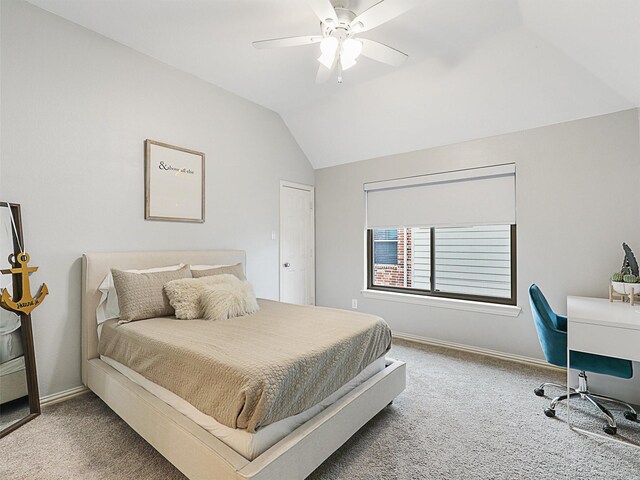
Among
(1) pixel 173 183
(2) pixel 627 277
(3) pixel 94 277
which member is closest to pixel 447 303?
(2) pixel 627 277

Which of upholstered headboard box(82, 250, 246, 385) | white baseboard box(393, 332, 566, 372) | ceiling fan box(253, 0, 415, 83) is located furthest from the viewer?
white baseboard box(393, 332, 566, 372)

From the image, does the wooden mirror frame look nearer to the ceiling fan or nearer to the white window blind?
the ceiling fan

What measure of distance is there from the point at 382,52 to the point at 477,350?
2.99m

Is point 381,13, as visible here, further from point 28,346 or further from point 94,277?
point 28,346

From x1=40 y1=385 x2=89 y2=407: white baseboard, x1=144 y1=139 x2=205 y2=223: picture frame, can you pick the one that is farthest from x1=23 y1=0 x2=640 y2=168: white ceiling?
x1=40 y1=385 x2=89 y2=407: white baseboard

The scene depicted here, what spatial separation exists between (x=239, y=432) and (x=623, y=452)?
215 cm

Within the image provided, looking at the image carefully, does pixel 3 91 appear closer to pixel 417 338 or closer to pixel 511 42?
pixel 511 42

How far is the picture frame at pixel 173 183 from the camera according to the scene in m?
2.91

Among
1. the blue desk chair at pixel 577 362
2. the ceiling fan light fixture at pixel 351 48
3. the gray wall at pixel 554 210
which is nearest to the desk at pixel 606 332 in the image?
the blue desk chair at pixel 577 362

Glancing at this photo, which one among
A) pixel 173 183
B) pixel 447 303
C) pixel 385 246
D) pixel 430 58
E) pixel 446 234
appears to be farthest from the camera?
pixel 385 246

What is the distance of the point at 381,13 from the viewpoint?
6.23 feet

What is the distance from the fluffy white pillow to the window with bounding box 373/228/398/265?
7.19 ft

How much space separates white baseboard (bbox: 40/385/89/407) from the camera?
7.62 ft

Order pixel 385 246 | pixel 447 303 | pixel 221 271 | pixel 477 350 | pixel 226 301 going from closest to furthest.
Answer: pixel 226 301, pixel 221 271, pixel 477 350, pixel 447 303, pixel 385 246
